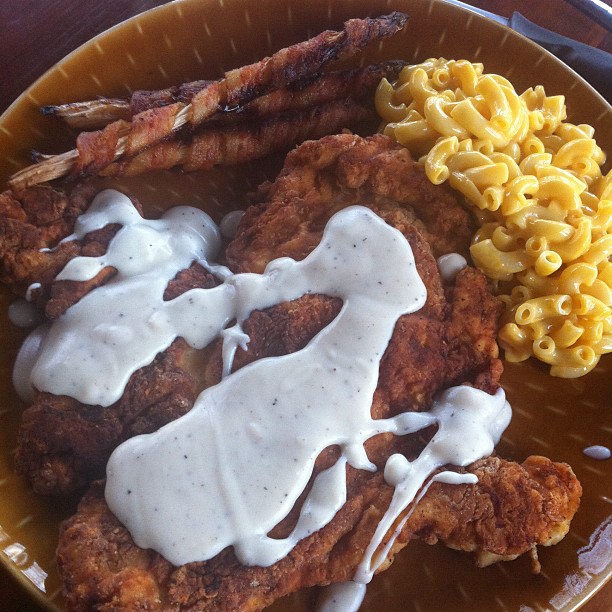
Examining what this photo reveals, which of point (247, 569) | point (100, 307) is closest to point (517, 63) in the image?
point (100, 307)

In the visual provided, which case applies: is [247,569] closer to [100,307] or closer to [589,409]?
[100,307]

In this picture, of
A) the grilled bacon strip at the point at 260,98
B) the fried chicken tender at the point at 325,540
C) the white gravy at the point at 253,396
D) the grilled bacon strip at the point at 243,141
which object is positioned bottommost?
A: the fried chicken tender at the point at 325,540

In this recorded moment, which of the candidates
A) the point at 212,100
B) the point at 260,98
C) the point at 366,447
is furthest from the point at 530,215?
the point at 212,100

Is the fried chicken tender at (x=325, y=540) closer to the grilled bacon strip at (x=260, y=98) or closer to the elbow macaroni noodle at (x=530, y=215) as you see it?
→ the elbow macaroni noodle at (x=530, y=215)

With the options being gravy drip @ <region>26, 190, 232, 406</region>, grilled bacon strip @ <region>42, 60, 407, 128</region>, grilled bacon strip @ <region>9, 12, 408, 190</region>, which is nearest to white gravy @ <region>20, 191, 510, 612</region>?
gravy drip @ <region>26, 190, 232, 406</region>

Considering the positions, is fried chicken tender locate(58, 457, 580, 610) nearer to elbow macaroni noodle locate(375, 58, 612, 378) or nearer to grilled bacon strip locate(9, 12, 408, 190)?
elbow macaroni noodle locate(375, 58, 612, 378)

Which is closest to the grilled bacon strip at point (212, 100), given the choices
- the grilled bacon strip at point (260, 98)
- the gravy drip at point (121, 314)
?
the grilled bacon strip at point (260, 98)
